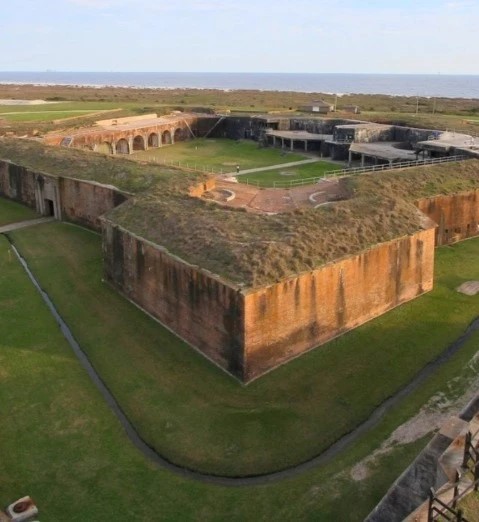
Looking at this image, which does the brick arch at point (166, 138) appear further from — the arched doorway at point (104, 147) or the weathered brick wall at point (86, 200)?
the weathered brick wall at point (86, 200)

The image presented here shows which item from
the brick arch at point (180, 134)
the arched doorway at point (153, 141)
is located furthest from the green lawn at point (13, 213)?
the brick arch at point (180, 134)

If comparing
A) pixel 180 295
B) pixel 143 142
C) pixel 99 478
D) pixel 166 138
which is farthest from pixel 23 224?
pixel 166 138

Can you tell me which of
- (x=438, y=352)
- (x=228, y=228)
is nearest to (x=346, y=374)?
(x=438, y=352)

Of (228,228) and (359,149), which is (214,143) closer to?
(359,149)

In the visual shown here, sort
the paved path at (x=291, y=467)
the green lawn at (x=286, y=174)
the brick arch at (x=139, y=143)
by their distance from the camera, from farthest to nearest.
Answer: the brick arch at (x=139, y=143) < the green lawn at (x=286, y=174) < the paved path at (x=291, y=467)

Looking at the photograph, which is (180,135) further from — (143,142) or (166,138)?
(143,142)
